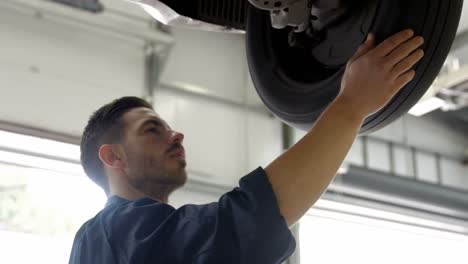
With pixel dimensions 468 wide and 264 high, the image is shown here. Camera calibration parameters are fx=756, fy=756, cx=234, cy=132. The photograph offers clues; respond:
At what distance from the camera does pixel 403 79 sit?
1.24 m

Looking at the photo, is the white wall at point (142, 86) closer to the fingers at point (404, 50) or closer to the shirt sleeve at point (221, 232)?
the shirt sleeve at point (221, 232)

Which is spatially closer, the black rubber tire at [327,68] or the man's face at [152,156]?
the black rubber tire at [327,68]

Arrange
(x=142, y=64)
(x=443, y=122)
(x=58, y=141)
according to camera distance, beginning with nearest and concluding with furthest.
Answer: (x=58, y=141), (x=142, y=64), (x=443, y=122)

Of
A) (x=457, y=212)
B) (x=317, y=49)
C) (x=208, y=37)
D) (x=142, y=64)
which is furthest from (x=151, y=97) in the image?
(x=317, y=49)

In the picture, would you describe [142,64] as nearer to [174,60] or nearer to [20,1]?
[174,60]

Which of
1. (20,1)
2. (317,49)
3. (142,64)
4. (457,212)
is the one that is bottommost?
(457,212)

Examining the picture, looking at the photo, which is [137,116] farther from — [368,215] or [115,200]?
[368,215]

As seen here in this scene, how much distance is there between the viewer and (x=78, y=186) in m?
3.44

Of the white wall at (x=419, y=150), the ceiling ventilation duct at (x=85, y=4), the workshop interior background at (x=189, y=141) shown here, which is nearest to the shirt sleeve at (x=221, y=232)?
the workshop interior background at (x=189, y=141)

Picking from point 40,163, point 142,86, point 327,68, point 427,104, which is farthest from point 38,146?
point 327,68

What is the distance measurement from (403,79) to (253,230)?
354 mm

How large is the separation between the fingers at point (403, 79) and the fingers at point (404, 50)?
0.10ft

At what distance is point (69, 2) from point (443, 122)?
8.27 ft

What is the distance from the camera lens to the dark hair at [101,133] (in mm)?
1664
